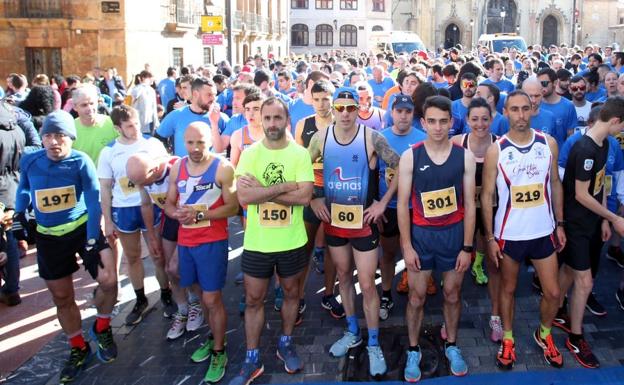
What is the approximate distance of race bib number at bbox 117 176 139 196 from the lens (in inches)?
219

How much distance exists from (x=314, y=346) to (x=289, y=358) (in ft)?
1.44

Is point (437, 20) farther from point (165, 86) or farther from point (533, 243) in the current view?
point (533, 243)

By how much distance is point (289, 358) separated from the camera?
4.96 m

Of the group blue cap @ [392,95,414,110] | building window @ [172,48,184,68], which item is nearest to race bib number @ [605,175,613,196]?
blue cap @ [392,95,414,110]

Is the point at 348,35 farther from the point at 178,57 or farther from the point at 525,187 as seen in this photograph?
the point at 525,187

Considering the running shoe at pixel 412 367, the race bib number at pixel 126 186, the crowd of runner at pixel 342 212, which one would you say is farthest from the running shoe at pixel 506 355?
the race bib number at pixel 126 186

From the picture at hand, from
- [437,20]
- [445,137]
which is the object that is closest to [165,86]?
[445,137]

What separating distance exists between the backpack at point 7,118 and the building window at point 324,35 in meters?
55.1

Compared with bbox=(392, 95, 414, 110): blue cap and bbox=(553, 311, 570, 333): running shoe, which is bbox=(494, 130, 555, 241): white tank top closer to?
bbox=(392, 95, 414, 110): blue cap

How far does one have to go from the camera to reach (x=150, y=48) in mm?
22406

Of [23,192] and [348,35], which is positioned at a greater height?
[348,35]

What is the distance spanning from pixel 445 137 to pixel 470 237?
0.79 meters

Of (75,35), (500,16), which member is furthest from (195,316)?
(500,16)

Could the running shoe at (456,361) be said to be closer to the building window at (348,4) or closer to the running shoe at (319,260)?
the running shoe at (319,260)
